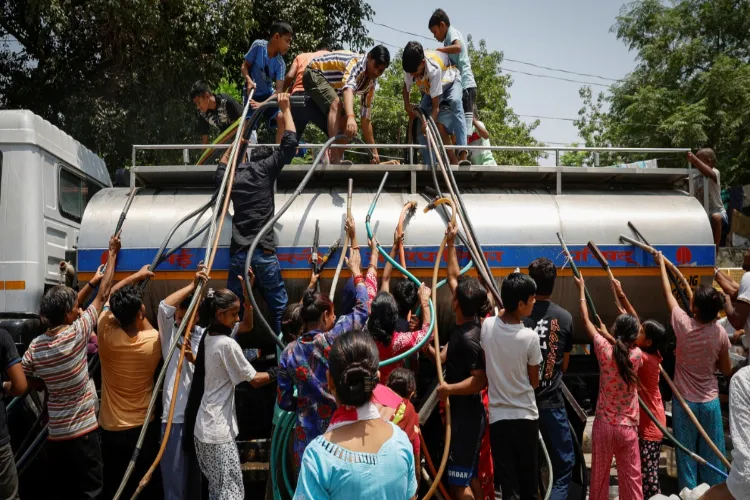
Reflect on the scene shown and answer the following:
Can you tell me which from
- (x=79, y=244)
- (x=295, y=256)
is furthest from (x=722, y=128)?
(x=79, y=244)

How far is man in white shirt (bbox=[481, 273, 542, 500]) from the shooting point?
460 cm

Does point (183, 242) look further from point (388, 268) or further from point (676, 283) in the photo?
point (676, 283)

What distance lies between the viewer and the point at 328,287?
643 centimetres

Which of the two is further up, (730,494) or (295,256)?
(295,256)

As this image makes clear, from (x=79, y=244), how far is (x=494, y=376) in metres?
3.90

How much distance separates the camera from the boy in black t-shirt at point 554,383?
5.15 m

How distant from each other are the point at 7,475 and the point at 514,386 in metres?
3.34

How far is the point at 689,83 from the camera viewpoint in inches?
776

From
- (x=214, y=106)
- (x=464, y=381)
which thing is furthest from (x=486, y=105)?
(x=464, y=381)

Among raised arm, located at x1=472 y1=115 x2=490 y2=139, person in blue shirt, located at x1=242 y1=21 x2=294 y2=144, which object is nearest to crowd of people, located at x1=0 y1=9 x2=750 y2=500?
person in blue shirt, located at x1=242 y1=21 x2=294 y2=144

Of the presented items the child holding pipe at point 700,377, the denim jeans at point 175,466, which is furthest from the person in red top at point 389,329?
the child holding pipe at point 700,377

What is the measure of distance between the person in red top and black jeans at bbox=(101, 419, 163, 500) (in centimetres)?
192

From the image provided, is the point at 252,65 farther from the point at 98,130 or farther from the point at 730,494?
the point at 730,494

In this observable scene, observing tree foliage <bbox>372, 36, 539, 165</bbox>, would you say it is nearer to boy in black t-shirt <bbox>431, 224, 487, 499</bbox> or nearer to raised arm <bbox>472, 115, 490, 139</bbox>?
raised arm <bbox>472, 115, 490, 139</bbox>
